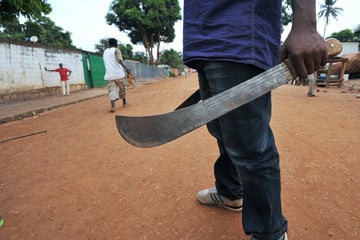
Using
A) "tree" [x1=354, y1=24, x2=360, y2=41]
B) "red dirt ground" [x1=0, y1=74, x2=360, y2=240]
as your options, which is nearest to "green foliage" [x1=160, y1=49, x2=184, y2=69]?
"tree" [x1=354, y1=24, x2=360, y2=41]

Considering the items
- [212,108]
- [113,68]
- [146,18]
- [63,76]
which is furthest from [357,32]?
[212,108]

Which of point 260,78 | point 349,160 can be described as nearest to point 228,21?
point 260,78

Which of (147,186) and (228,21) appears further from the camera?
(147,186)

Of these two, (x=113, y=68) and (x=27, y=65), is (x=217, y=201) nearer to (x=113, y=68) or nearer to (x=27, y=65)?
(x=113, y=68)

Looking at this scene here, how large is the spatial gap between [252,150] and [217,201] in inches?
27.2

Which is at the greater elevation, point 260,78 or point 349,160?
point 260,78

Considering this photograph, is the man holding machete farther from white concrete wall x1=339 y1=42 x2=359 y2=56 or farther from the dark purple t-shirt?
white concrete wall x1=339 y1=42 x2=359 y2=56

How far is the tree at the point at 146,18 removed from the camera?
23250mm

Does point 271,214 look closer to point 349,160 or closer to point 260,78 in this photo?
point 260,78

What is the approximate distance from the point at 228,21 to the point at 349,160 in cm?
196

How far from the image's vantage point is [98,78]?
1530 centimetres

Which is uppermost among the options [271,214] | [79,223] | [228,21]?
[228,21]

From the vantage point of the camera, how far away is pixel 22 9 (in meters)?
5.02

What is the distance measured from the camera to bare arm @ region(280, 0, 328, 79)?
0.79 metres
